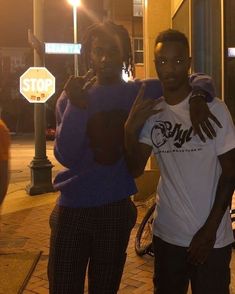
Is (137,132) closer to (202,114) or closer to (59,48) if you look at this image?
(202,114)

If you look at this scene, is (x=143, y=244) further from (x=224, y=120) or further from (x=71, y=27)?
(x=71, y=27)

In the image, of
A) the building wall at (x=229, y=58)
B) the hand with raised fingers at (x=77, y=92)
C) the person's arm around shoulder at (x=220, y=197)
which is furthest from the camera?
the building wall at (x=229, y=58)

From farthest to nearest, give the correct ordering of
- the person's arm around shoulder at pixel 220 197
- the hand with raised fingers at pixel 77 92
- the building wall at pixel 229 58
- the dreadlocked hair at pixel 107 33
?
the building wall at pixel 229 58
the dreadlocked hair at pixel 107 33
the hand with raised fingers at pixel 77 92
the person's arm around shoulder at pixel 220 197

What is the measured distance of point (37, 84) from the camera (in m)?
9.91

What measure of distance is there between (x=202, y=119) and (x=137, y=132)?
345 millimetres

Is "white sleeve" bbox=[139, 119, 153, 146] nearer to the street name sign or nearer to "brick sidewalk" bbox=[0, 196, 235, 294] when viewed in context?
"brick sidewalk" bbox=[0, 196, 235, 294]

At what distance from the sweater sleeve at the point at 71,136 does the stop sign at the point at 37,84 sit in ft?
24.7

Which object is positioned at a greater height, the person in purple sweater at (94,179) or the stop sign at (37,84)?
the stop sign at (37,84)

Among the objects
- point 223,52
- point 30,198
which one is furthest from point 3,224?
point 223,52

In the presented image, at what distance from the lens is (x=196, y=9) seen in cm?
712

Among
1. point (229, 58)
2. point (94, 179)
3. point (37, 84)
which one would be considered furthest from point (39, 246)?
point (37, 84)

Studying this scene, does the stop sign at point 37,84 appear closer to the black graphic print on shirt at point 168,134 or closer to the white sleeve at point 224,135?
the black graphic print on shirt at point 168,134

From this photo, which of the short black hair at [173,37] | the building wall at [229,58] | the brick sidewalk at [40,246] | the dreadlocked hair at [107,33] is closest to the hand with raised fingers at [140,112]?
the short black hair at [173,37]

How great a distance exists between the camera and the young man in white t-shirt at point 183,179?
2.15m
